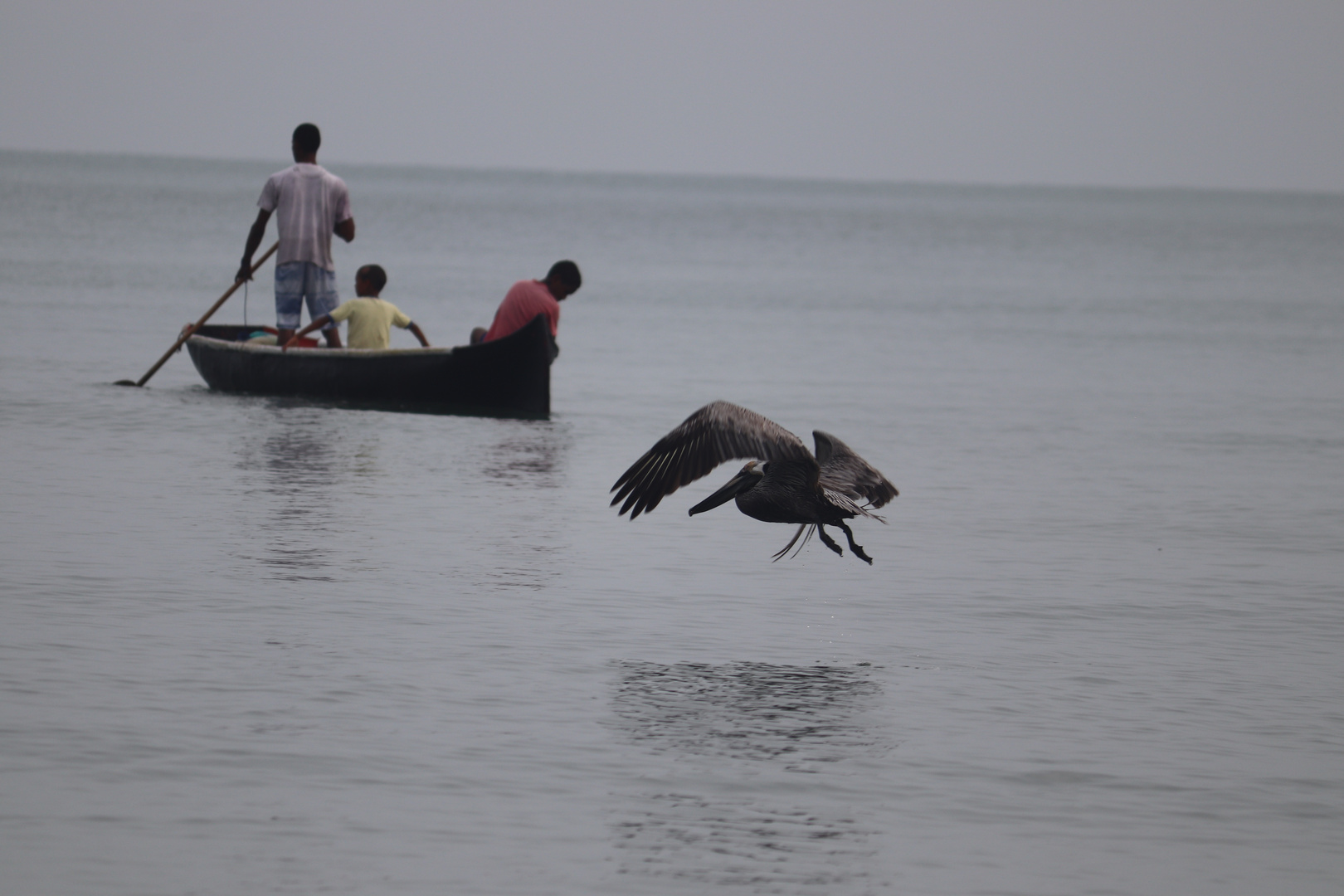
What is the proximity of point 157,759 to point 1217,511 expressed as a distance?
28.6 ft

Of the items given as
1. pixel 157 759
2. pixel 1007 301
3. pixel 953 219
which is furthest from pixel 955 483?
pixel 953 219

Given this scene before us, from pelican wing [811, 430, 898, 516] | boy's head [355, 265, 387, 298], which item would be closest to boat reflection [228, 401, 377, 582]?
boy's head [355, 265, 387, 298]

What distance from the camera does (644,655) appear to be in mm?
8352

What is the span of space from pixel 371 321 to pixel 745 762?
10373 millimetres

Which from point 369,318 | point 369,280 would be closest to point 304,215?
point 369,280

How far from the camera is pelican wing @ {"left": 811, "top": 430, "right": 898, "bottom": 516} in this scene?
9.09 metres

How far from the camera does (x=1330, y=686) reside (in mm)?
8406

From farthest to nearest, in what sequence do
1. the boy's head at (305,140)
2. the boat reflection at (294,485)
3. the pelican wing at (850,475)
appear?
the boy's head at (305,140)
the boat reflection at (294,485)
the pelican wing at (850,475)

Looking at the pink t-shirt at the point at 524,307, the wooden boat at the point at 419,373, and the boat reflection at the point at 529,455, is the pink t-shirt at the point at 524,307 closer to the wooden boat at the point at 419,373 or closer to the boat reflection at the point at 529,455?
the wooden boat at the point at 419,373

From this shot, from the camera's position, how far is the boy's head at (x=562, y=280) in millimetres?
15930

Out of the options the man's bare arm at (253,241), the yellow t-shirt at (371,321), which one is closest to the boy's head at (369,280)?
the yellow t-shirt at (371,321)

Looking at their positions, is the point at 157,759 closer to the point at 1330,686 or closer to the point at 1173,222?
the point at 1330,686

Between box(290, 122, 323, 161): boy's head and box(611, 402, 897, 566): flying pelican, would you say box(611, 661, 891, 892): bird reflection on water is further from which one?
box(290, 122, 323, 161): boy's head

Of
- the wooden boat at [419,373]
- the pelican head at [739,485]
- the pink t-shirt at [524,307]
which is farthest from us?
the pink t-shirt at [524,307]
